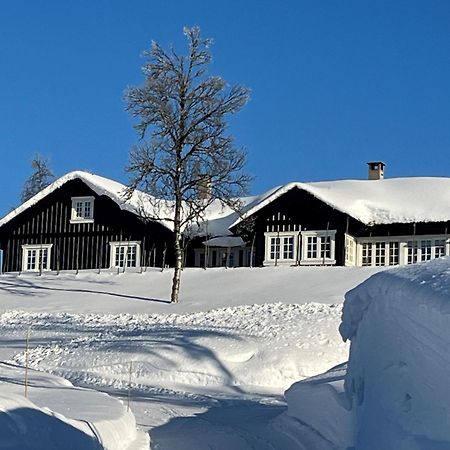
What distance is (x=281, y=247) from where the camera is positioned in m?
41.0

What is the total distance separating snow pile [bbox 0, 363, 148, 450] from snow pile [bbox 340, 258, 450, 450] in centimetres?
319

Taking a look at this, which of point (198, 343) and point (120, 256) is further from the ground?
point (120, 256)

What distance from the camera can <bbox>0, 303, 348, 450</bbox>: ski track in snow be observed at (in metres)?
16.1

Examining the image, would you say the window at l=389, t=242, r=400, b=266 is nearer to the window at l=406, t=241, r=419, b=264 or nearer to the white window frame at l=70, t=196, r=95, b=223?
the window at l=406, t=241, r=419, b=264

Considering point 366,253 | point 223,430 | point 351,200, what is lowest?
point 223,430

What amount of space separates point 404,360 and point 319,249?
31561 millimetres

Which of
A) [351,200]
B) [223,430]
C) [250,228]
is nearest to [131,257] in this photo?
[250,228]

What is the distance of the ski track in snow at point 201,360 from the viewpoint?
1609 cm

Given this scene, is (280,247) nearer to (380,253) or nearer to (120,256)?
(380,253)

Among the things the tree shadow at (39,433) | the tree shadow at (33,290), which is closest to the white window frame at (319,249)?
the tree shadow at (33,290)

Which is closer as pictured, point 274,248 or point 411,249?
point 411,249

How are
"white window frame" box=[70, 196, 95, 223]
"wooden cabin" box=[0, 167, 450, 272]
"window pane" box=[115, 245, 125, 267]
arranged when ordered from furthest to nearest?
"white window frame" box=[70, 196, 95, 223] → "window pane" box=[115, 245, 125, 267] → "wooden cabin" box=[0, 167, 450, 272]

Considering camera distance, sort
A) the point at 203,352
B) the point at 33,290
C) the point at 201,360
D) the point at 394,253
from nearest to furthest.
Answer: the point at 201,360 → the point at 203,352 → the point at 33,290 → the point at 394,253

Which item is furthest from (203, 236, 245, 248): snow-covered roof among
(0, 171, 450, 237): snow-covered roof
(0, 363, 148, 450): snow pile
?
(0, 363, 148, 450): snow pile
